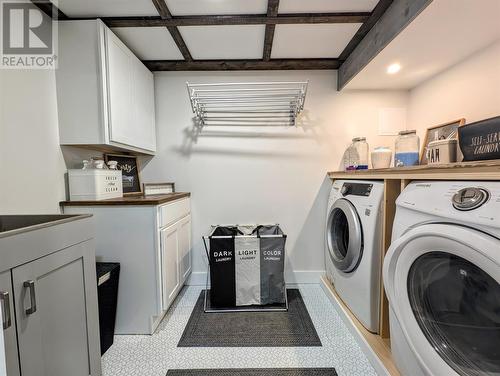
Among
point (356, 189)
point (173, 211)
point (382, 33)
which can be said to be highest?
point (382, 33)

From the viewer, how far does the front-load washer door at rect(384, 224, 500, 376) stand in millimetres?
747

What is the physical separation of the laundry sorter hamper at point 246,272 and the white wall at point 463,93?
1559 millimetres

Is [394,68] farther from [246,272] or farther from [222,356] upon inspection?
[222,356]

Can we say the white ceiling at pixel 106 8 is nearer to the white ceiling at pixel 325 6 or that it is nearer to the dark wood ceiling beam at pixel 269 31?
the dark wood ceiling beam at pixel 269 31

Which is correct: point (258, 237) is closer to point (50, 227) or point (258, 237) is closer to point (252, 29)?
point (50, 227)

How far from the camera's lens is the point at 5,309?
2.35 ft

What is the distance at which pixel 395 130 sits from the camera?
92.4 inches

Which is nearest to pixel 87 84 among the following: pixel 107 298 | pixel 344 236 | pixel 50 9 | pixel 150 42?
pixel 50 9

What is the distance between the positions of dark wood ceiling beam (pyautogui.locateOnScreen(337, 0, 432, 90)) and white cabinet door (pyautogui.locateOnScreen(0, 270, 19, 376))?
6.54 ft

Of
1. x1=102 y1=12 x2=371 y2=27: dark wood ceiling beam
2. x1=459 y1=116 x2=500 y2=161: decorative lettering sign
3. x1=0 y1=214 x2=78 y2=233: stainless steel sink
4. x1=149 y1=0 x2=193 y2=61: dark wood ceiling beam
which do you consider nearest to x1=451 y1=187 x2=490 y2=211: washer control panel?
x1=459 y1=116 x2=500 y2=161: decorative lettering sign

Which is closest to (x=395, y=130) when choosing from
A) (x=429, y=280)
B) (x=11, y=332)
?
(x=429, y=280)

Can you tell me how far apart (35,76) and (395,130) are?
2805mm

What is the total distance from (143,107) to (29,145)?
2.93 ft

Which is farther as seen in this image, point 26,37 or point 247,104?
point 247,104
